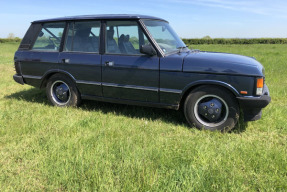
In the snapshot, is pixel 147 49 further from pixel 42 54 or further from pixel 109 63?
pixel 42 54

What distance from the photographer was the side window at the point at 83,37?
4402 millimetres

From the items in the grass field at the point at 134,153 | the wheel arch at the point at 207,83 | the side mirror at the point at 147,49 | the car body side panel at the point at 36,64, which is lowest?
the grass field at the point at 134,153

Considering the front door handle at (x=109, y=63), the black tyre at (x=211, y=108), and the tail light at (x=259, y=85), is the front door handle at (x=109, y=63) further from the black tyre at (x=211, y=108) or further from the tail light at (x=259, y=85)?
the tail light at (x=259, y=85)

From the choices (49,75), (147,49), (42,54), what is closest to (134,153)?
(147,49)

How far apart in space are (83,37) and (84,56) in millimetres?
422

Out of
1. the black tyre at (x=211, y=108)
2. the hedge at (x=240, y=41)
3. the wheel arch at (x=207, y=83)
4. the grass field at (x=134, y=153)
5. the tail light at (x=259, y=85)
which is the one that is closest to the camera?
the grass field at (x=134, y=153)

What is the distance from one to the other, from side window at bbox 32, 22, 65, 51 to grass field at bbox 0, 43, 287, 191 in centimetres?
138

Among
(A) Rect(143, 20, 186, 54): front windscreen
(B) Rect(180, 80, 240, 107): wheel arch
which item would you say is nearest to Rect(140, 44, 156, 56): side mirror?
(A) Rect(143, 20, 186, 54): front windscreen

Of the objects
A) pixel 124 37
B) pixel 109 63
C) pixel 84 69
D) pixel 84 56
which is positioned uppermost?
pixel 124 37

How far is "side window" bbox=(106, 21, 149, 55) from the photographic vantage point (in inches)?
161

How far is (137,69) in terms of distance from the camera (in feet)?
13.0

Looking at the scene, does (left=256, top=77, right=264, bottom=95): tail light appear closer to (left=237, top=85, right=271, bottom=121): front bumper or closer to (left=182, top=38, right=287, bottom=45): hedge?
(left=237, top=85, right=271, bottom=121): front bumper

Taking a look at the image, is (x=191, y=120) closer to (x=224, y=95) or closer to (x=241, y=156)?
(x=224, y=95)

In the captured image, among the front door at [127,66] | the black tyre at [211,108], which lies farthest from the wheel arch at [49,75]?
the black tyre at [211,108]
